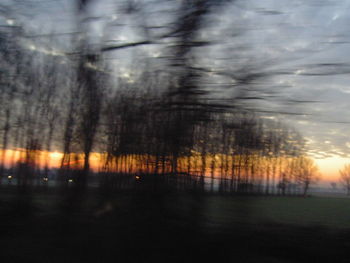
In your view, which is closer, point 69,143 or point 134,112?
point 134,112

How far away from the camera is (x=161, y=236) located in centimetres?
352

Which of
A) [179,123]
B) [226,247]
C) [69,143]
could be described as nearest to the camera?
[226,247]

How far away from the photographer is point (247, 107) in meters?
3.70

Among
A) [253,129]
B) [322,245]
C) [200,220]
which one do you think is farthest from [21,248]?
[322,245]

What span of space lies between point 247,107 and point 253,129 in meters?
0.27

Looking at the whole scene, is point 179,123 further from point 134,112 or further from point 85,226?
point 85,226

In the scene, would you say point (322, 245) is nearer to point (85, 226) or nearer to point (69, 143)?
point (85, 226)

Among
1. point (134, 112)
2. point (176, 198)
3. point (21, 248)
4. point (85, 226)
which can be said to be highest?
point (134, 112)

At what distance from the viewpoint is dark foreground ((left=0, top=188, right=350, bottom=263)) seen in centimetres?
349

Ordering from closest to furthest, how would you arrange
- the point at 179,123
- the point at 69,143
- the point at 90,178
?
1. the point at 179,123
2. the point at 90,178
3. the point at 69,143

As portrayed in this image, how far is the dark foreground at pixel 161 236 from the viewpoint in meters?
3.49

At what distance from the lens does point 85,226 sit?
393 cm

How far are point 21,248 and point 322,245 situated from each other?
3626 mm

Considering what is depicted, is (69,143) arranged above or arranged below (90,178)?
above
